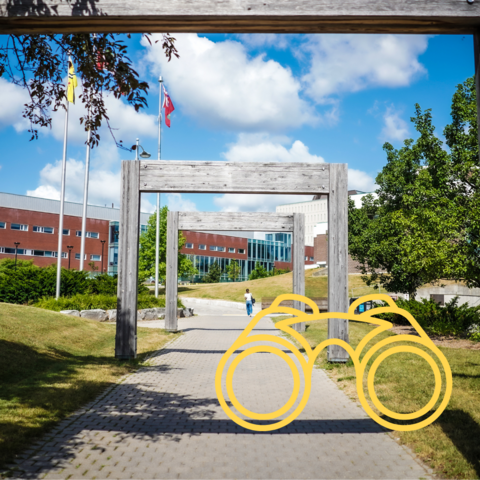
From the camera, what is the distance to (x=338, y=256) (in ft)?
35.5

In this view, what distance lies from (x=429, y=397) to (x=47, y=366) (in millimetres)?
7011

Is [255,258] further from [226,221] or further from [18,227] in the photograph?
[226,221]

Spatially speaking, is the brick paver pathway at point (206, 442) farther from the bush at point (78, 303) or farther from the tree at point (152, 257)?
the tree at point (152, 257)

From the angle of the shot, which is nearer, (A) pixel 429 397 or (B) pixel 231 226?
(A) pixel 429 397

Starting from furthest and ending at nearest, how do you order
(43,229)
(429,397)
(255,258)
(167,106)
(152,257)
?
1. (255,258)
2. (43,229)
3. (152,257)
4. (167,106)
5. (429,397)

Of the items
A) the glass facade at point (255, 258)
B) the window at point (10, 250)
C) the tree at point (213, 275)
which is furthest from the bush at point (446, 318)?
the glass facade at point (255, 258)

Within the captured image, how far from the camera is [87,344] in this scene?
13.5m

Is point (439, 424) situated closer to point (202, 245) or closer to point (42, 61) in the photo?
point (42, 61)

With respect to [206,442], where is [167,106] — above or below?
above

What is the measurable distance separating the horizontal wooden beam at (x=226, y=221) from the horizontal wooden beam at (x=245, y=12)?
45.7ft

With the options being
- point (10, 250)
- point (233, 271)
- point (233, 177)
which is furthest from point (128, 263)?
point (233, 271)

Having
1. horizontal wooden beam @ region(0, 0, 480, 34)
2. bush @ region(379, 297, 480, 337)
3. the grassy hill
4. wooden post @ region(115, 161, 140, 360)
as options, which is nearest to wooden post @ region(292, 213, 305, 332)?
bush @ region(379, 297, 480, 337)

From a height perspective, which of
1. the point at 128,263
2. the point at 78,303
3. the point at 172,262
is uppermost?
the point at 172,262

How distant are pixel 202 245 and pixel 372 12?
74.1 meters
